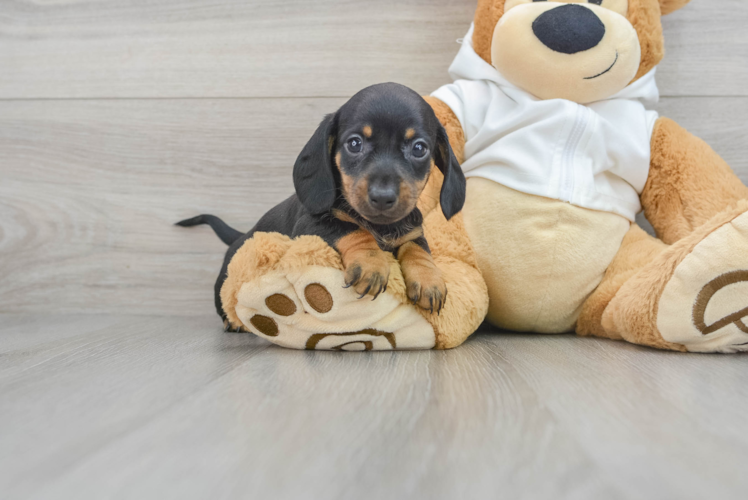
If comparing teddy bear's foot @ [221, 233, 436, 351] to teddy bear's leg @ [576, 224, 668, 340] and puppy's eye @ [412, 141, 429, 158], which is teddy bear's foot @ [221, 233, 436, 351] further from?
teddy bear's leg @ [576, 224, 668, 340]

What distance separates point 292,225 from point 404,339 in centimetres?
47

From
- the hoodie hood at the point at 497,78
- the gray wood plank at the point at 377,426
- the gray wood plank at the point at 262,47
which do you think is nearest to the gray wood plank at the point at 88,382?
the gray wood plank at the point at 377,426

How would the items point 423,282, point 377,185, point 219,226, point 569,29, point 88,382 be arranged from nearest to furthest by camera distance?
point 88,382, point 377,185, point 423,282, point 569,29, point 219,226

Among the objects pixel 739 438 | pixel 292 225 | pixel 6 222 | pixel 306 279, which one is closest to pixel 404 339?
pixel 306 279

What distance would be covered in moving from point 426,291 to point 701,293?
2.06ft

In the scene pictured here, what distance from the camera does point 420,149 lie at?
A: 1293mm

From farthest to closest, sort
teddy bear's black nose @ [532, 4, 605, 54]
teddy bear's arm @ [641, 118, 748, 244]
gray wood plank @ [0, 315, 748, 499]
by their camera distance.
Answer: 1. teddy bear's arm @ [641, 118, 748, 244]
2. teddy bear's black nose @ [532, 4, 605, 54]
3. gray wood plank @ [0, 315, 748, 499]

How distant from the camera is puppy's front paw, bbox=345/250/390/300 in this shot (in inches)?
45.9

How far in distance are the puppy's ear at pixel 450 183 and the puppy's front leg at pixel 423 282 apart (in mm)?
136

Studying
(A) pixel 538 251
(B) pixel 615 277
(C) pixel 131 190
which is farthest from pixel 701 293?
(C) pixel 131 190

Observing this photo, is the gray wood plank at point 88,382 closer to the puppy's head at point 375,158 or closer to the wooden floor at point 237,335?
the wooden floor at point 237,335

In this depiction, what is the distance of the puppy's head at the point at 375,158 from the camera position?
1.19 metres

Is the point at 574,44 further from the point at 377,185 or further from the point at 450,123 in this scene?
the point at 377,185

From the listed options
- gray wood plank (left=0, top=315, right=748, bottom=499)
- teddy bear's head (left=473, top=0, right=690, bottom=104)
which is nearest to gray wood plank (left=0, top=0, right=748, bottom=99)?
teddy bear's head (left=473, top=0, right=690, bottom=104)
